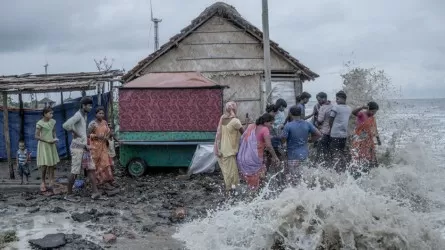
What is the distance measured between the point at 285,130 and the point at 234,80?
289 inches

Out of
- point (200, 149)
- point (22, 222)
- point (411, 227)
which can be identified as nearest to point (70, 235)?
point (22, 222)

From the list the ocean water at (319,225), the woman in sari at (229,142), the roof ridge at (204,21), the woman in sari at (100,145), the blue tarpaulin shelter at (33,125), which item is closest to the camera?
the ocean water at (319,225)

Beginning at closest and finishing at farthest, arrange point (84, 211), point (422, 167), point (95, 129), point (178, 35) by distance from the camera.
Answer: point (84, 211), point (95, 129), point (422, 167), point (178, 35)

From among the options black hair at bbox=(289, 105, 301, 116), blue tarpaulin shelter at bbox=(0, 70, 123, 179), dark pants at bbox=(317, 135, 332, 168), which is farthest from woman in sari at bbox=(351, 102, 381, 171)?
blue tarpaulin shelter at bbox=(0, 70, 123, 179)

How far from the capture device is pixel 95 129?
8.88m

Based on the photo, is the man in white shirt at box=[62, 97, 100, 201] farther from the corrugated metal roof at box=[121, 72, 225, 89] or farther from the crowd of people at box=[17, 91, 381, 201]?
the corrugated metal roof at box=[121, 72, 225, 89]

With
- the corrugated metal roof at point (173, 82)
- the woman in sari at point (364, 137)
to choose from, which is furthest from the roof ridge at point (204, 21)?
the woman in sari at point (364, 137)

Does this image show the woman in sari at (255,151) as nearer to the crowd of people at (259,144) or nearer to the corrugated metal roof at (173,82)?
the crowd of people at (259,144)

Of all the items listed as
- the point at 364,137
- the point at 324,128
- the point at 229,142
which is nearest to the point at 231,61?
the point at 324,128

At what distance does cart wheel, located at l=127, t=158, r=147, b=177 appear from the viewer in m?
11.2

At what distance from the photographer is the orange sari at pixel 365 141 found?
367 inches

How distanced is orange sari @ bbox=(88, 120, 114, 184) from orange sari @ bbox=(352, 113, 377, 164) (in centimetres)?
447

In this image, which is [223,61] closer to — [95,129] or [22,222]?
[95,129]

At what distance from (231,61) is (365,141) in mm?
6200
